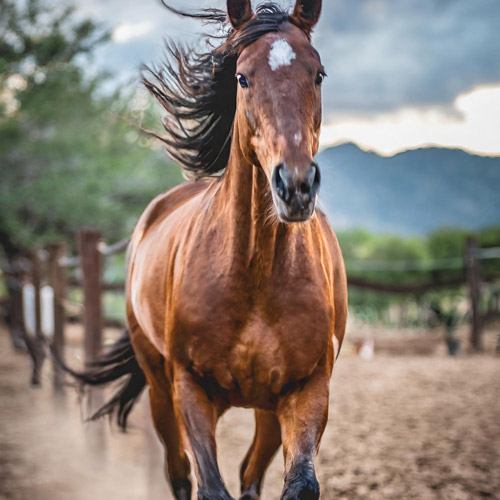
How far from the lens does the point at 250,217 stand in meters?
2.10

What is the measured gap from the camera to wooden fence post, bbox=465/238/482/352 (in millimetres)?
9539

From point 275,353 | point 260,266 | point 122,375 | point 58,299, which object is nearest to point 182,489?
point 122,375

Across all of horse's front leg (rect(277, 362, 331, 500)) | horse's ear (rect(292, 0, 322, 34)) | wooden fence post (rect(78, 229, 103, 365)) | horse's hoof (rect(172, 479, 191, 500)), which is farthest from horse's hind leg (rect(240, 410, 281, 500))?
wooden fence post (rect(78, 229, 103, 365))

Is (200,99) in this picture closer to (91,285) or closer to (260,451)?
(260,451)

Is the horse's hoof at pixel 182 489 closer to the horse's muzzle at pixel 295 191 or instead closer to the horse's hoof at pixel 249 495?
the horse's hoof at pixel 249 495

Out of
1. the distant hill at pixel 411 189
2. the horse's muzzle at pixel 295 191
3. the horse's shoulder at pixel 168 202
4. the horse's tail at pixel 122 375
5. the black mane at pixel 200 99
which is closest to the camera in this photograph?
the horse's muzzle at pixel 295 191

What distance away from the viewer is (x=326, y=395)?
208 centimetres

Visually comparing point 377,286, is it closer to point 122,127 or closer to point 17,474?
point 122,127

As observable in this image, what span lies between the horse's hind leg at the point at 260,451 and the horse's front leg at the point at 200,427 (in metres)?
0.56

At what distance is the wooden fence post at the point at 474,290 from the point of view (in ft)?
31.3

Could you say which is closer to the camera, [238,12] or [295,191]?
[295,191]

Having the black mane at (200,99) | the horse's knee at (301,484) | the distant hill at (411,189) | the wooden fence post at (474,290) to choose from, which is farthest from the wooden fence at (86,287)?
the wooden fence post at (474,290)

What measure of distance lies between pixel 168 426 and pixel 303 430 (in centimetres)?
126

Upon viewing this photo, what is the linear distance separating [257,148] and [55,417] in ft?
18.4
